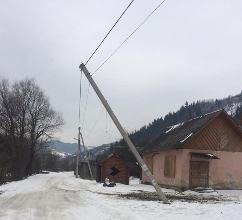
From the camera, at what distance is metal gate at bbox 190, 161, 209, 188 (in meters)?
34.2

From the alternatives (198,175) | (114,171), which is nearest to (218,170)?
(198,175)

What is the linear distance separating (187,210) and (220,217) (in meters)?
2.44

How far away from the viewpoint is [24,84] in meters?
70.2

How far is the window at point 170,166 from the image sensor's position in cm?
3597

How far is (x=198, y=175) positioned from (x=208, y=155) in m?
1.70

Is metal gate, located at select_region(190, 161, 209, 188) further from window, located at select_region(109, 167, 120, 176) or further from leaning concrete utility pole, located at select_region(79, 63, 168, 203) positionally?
window, located at select_region(109, 167, 120, 176)

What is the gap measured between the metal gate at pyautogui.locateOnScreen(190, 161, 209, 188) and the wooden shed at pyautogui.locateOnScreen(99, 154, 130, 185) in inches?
529

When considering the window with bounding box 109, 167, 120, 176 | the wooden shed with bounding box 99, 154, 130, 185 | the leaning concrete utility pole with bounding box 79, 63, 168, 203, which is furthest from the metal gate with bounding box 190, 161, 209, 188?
the window with bounding box 109, 167, 120, 176

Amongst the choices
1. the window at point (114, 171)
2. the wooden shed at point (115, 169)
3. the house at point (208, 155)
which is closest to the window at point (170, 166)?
the house at point (208, 155)

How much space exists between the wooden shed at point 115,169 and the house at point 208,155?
10177 mm

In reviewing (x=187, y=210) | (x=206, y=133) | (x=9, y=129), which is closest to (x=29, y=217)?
(x=187, y=210)

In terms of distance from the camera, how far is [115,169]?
48.1 m

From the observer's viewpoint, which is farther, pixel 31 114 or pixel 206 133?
pixel 31 114

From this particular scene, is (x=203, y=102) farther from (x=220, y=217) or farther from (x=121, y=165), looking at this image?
(x=220, y=217)
